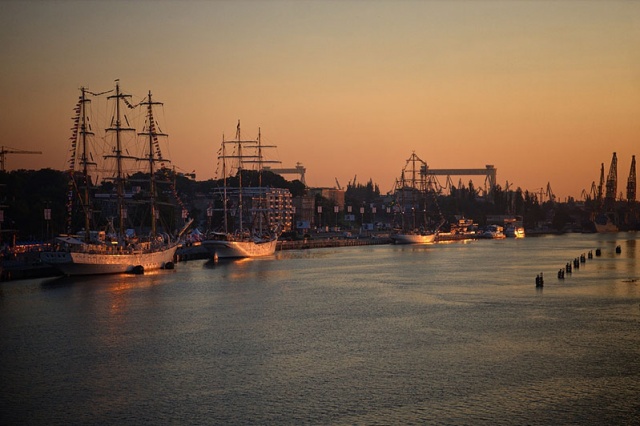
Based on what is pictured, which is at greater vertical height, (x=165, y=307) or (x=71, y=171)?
(x=71, y=171)

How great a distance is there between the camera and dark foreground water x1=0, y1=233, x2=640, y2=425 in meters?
32.1

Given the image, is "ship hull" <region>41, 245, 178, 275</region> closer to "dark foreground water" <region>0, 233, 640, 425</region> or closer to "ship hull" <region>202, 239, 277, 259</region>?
"dark foreground water" <region>0, 233, 640, 425</region>

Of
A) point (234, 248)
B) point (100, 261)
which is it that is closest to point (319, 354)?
point (100, 261)

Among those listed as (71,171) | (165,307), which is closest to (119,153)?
(71,171)

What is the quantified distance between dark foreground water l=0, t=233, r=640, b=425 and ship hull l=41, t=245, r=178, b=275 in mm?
Answer: 5438

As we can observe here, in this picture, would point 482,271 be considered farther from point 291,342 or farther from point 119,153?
point 291,342

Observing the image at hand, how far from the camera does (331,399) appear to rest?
3353 cm

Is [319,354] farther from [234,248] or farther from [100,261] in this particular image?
[234,248]

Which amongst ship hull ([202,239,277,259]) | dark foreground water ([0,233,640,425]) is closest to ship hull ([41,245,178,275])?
dark foreground water ([0,233,640,425])

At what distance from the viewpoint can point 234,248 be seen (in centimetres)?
12650

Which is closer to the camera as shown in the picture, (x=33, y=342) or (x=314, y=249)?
(x=33, y=342)

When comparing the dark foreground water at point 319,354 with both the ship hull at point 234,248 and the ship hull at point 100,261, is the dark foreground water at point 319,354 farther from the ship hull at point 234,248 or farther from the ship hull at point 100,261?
the ship hull at point 234,248

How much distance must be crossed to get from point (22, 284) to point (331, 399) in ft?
168

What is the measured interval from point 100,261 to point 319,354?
49.9 metres
